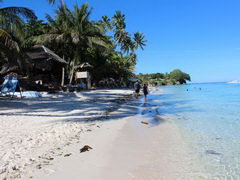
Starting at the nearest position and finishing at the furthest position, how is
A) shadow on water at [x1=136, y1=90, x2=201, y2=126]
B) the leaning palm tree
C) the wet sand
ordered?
the wet sand
shadow on water at [x1=136, y1=90, x2=201, y2=126]
the leaning palm tree

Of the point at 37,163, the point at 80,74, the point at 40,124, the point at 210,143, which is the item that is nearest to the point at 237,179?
the point at 210,143

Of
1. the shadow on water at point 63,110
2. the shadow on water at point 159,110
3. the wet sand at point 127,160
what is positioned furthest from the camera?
the shadow on water at point 159,110

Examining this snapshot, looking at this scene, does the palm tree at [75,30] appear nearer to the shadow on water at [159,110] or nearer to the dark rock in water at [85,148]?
the shadow on water at [159,110]

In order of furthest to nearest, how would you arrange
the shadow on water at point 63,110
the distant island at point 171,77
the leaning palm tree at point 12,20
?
the distant island at point 171,77
the leaning palm tree at point 12,20
the shadow on water at point 63,110

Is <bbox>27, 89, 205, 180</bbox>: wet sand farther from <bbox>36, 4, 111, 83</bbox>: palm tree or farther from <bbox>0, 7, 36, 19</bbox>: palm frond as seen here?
<bbox>36, 4, 111, 83</bbox>: palm tree

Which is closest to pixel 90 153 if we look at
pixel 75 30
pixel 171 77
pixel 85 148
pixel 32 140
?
pixel 85 148

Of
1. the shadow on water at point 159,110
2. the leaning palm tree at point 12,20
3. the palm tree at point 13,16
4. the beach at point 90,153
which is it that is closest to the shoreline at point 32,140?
the beach at point 90,153

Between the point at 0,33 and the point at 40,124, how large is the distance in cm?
503

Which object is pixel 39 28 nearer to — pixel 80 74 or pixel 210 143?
pixel 80 74

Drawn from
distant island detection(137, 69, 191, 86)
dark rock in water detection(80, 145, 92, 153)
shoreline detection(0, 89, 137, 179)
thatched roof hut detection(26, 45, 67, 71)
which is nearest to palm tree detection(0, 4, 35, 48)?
shoreline detection(0, 89, 137, 179)

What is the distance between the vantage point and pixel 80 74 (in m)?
21.2

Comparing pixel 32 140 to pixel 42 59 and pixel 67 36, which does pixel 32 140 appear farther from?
pixel 67 36

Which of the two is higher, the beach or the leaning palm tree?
the leaning palm tree

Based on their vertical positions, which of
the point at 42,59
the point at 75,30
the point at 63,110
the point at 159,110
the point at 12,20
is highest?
the point at 75,30
